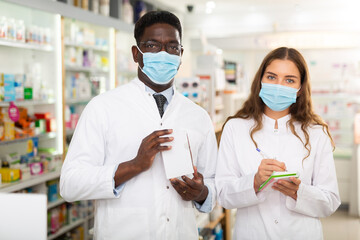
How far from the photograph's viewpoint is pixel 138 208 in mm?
1915

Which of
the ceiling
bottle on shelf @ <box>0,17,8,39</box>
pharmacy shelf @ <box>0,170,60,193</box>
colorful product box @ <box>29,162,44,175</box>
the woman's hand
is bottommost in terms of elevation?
pharmacy shelf @ <box>0,170,60,193</box>

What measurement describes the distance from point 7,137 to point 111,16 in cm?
275

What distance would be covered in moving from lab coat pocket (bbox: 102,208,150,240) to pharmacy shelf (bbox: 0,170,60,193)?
2061mm

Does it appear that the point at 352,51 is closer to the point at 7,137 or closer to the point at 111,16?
the point at 111,16

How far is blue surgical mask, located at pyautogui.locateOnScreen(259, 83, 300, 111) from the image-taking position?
7.22 feet

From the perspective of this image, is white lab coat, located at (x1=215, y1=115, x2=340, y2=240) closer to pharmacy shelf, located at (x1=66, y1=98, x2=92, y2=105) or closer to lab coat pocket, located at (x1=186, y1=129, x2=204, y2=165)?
lab coat pocket, located at (x1=186, y1=129, x2=204, y2=165)

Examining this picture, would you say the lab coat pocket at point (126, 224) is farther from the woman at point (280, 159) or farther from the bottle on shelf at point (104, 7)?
the bottle on shelf at point (104, 7)

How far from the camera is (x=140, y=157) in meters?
1.77

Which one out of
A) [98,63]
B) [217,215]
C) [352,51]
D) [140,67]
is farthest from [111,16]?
[352,51]

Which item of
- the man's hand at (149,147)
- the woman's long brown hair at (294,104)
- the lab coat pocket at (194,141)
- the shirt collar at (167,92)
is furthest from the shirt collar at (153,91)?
the woman's long brown hair at (294,104)

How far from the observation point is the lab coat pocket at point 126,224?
1.91m

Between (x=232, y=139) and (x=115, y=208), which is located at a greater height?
(x=232, y=139)

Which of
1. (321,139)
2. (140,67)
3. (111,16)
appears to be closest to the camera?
(140,67)

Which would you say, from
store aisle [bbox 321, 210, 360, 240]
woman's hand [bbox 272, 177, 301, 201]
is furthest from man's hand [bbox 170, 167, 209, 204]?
store aisle [bbox 321, 210, 360, 240]
